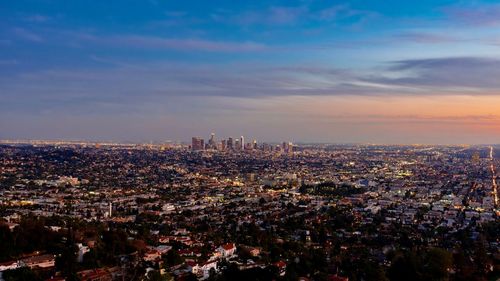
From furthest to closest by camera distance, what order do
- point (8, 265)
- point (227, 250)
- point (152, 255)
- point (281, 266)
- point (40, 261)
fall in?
point (227, 250) < point (152, 255) < point (281, 266) < point (40, 261) < point (8, 265)

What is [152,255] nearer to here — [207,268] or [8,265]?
[207,268]

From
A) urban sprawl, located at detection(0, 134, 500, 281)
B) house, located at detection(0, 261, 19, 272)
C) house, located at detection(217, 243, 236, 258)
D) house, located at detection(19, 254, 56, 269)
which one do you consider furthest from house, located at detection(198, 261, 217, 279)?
house, located at detection(0, 261, 19, 272)

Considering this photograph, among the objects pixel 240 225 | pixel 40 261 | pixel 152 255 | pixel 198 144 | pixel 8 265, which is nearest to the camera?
pixel 8 265

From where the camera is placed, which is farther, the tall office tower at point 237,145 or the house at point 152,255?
the tall office tower at point 237,145

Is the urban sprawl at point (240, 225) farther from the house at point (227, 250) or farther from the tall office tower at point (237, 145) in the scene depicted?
the tall office tower at point (237, 145)

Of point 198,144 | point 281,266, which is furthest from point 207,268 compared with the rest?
point 198,144

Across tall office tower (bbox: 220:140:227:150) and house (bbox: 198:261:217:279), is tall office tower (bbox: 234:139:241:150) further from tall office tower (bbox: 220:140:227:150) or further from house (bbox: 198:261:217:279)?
house (bbox: 198:261:217:279)

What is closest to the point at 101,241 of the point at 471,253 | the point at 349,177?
the point at 471,253

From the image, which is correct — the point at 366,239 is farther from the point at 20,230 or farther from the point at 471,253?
the point at 20,230

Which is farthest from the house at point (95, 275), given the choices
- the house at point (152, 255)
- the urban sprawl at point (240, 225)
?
the house at point (152, 255)

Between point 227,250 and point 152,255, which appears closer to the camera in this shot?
point 152,255

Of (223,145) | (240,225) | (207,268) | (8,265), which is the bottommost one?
(240,225)
